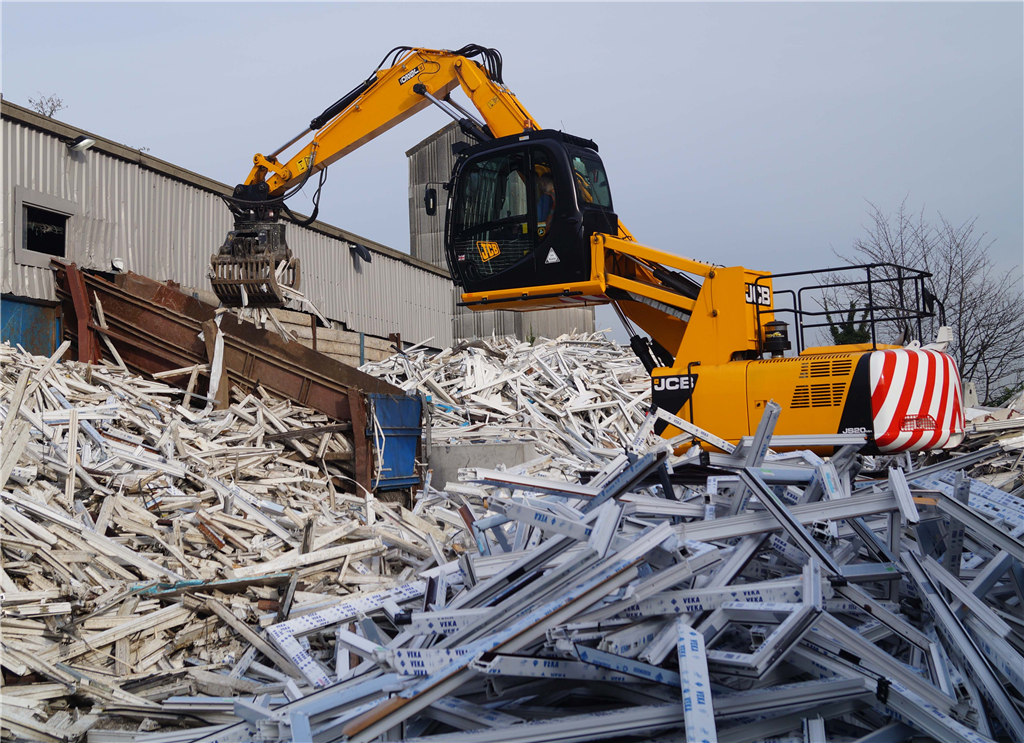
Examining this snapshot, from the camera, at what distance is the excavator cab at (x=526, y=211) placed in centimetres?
804

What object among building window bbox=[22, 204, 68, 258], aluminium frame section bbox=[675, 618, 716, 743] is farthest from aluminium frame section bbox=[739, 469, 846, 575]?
building window bbox=[22, 204, 68, 258]

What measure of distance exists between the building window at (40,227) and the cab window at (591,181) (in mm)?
8517

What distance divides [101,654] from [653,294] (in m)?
5.49

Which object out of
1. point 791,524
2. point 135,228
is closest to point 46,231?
point 135,228

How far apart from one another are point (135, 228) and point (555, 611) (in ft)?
43.2

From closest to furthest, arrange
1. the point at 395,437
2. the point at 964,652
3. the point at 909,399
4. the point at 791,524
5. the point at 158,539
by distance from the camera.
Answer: the point at 964,652 < the point at 791,524 < the point at 158,539 < the point at 909,399 < the point at 395,437

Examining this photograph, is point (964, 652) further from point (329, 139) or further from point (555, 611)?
point (329, 139)

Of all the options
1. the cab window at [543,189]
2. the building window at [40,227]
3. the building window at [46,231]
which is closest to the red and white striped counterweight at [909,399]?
the cab window at [543,189]

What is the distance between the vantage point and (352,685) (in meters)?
3.71

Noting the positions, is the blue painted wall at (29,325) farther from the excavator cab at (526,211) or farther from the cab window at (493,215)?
the cab window at (493,215)

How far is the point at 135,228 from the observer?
46.7 ft

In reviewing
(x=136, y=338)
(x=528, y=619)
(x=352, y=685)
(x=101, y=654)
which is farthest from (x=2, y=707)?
(x=136, y=338)

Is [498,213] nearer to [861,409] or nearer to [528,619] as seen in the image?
[861,409]

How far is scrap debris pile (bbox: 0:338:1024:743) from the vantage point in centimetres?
330
